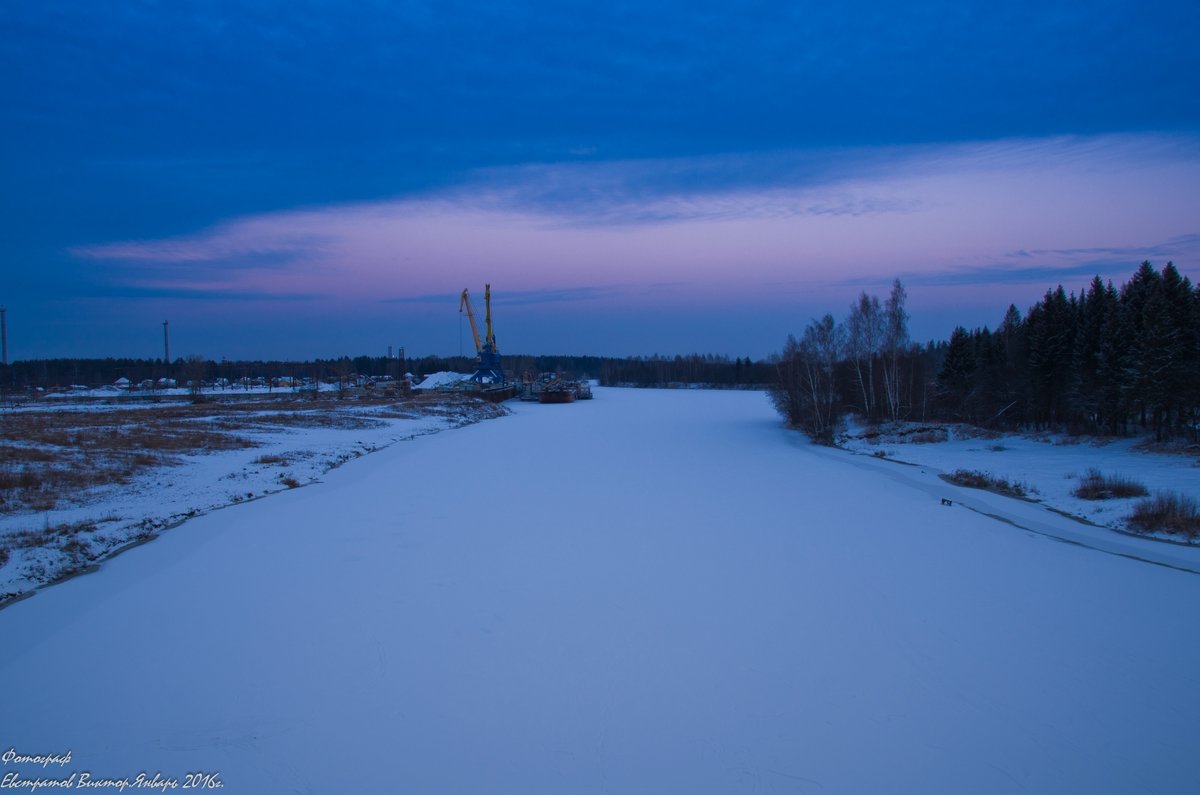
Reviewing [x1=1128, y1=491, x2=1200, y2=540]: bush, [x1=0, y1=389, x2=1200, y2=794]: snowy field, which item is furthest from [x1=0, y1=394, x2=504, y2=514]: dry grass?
[x1=1128, y1=491, x2=1200, y2=540]: bush

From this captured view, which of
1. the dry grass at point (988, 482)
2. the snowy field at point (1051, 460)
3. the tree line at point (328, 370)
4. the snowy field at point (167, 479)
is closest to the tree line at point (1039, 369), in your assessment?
the snowy field at point (1051, 460)

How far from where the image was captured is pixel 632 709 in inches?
206

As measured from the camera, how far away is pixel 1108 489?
13.7m

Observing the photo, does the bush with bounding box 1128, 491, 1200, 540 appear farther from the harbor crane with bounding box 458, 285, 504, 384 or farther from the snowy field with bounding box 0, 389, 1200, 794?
the harbor crane with bounding box 458, 285, 504, 384

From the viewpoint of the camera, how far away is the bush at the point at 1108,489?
13438 millimetres

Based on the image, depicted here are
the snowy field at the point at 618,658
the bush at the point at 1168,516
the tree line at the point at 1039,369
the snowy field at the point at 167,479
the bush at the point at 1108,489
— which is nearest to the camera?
the snowy field at the point at 618,658

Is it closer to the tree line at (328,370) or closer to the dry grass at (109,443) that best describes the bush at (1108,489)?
the dry grass at (109,443)

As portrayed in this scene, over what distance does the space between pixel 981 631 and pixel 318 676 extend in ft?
21.1

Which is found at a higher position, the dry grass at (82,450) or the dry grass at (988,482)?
the dry grass at (82,450)

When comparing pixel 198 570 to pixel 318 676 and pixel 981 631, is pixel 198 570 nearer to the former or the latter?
pixel 318 676

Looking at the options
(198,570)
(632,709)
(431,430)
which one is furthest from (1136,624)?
(431,430)

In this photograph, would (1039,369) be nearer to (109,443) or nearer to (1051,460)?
(1051,460)

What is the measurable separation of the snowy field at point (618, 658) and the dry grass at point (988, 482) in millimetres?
3578

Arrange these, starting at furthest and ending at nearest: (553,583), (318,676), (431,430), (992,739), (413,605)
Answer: (431,430) < (553,583) < (413,605) < (318,676) < (992,739)
